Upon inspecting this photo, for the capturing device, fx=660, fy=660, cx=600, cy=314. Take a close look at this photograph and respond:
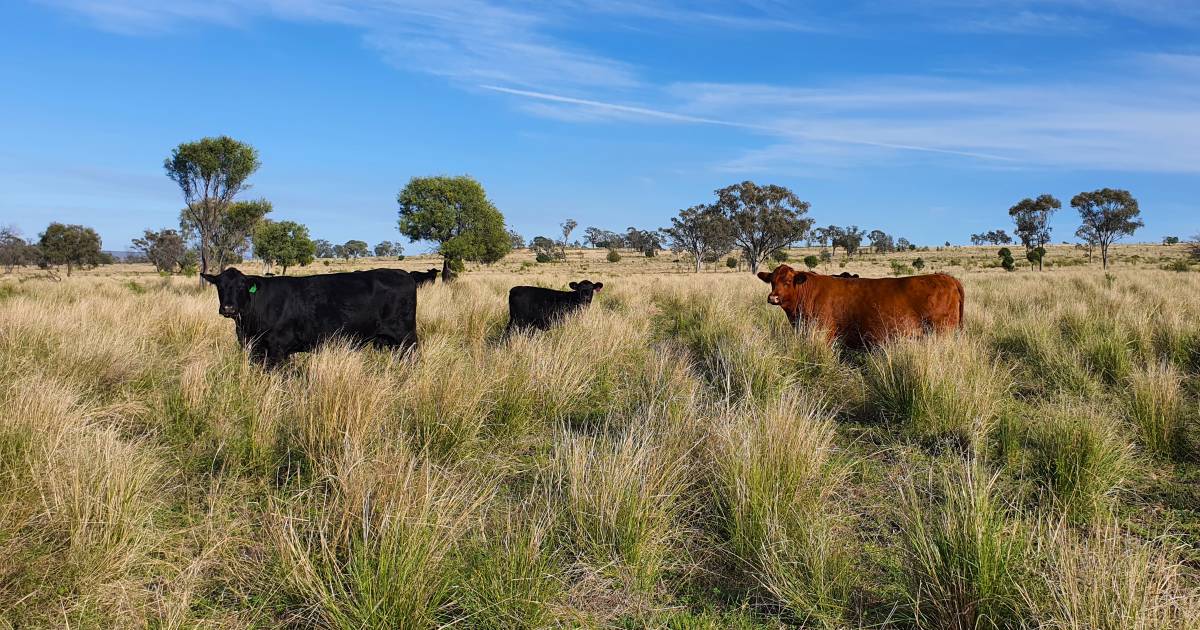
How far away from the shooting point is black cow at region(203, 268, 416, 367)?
745 centimetres

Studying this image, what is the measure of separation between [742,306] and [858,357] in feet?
16.8

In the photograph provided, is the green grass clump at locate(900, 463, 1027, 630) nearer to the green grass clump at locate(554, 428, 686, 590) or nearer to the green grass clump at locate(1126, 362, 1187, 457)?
the green grass clump at locate(554, 428, 686, 590)

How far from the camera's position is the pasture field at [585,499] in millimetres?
2574

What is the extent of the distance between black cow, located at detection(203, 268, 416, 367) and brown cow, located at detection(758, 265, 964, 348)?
468 cm

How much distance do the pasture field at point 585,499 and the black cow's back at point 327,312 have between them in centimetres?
123

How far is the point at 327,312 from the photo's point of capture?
26.3 feet

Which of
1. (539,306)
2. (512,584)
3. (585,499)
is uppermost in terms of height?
(539,306)

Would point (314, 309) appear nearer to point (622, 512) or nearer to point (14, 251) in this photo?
point (622, 512)

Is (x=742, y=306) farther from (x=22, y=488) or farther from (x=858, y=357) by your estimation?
(x=22, y=488)

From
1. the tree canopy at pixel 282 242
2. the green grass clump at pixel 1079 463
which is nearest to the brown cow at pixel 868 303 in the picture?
the green grass clump at pixel 1079 463

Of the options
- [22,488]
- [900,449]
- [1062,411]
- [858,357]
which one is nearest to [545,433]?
[900,449]

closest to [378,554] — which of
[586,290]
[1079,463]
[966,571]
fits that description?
[966,571]

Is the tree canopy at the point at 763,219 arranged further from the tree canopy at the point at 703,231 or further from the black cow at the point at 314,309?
the black cow at the point at 314,309

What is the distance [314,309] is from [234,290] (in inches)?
35.5
